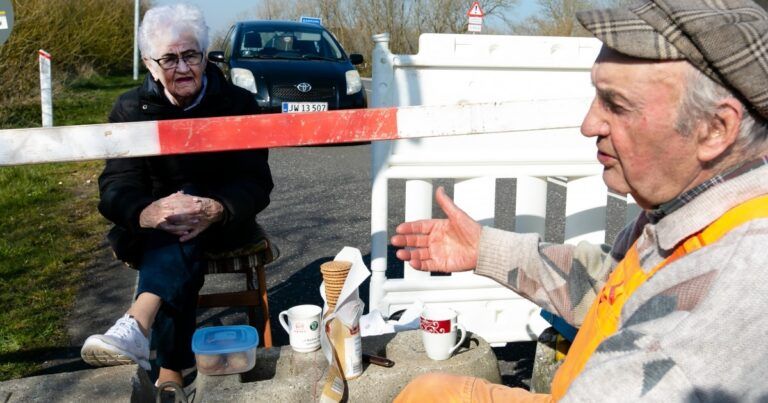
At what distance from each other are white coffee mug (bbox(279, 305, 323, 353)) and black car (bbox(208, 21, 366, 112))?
865 cm

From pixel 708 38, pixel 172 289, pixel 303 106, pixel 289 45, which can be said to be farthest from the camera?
pixel 289 45

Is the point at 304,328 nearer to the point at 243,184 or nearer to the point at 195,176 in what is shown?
the point at 243,184

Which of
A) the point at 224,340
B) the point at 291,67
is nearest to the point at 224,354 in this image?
the point at 224,340

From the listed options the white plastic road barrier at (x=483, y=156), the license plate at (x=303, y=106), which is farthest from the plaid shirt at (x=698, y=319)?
the license plate at (x=303, y=106)

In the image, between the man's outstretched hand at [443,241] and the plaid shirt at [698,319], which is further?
the man's outstretched hand at [443,241]

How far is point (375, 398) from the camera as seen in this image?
2721 millimetres

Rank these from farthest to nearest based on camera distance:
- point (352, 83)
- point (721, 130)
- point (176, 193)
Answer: point (352, 83)
point (176, 193)
point (721, 130)

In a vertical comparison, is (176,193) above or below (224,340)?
above

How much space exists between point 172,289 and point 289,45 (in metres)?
10.3

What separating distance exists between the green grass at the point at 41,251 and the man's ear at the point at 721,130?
3.26m

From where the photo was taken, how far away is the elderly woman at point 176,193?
10.5 feet

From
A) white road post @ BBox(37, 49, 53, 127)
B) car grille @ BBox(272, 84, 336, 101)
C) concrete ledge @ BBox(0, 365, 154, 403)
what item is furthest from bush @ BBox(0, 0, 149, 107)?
concrete ledge @ BBox(0, 365, 154, 403)

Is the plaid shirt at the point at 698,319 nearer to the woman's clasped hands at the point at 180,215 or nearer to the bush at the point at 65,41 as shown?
the woman's clasped hands at the point at 180,215

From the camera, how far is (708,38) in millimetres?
1413
